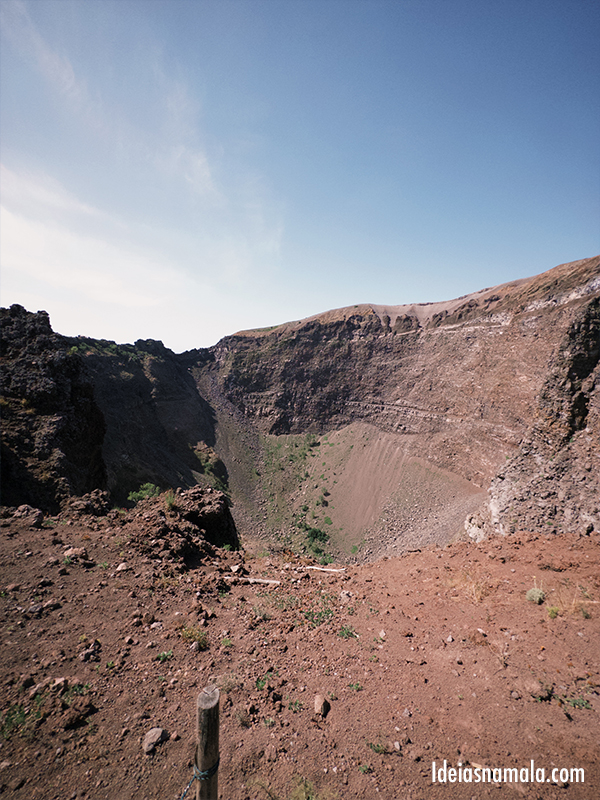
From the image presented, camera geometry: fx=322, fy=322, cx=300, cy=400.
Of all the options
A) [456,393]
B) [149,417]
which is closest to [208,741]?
[456,393]

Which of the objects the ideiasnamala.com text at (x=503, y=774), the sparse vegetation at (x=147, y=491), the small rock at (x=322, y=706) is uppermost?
the small rock at (x=322, y=706)

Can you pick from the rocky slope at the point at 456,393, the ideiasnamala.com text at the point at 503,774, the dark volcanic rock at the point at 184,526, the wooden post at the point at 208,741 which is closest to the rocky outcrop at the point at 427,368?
the rocky slope at the point at 456,393

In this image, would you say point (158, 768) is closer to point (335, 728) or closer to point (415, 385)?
point (335, 728)

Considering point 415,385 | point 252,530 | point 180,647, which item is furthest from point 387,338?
point 180,647

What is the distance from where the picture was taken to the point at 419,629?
6.93 metres

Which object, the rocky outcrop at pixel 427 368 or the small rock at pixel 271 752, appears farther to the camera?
the rocky outcrop at pixel 427 368

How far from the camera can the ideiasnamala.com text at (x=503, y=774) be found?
12.5 feet

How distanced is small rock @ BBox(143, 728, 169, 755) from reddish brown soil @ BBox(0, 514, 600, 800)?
85 millimetres

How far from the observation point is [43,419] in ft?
40.9

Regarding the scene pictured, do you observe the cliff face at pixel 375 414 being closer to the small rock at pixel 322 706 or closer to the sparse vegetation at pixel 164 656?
the sparse vegetation at pixel 164 656

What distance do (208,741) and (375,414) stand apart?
44298mm

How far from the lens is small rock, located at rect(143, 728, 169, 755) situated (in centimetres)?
375

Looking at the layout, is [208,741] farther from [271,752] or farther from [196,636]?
[196,636]

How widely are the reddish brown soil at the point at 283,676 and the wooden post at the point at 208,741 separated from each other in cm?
87
